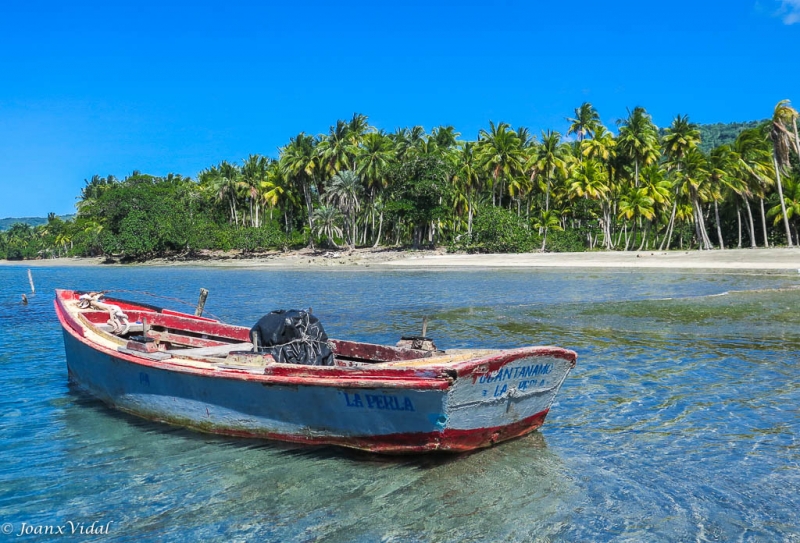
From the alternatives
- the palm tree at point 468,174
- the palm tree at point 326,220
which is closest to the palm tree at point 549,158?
the palm tree at point 468,174

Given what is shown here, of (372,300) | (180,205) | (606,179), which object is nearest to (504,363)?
(372,300)

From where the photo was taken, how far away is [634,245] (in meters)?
58.5

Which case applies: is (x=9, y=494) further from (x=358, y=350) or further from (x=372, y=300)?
(x=372, y=300)

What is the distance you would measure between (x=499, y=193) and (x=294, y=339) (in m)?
55.3

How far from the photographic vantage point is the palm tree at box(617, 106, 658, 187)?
179ft

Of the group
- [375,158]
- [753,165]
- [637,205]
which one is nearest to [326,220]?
[375,158]

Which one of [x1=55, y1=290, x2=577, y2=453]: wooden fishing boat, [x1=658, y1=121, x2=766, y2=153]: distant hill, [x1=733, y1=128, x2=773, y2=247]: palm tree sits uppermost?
[x1=658, y1=121, x2=766, y2=153]: distant hill

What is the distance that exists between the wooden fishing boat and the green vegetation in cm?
4215

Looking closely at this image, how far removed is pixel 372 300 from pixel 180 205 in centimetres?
4980

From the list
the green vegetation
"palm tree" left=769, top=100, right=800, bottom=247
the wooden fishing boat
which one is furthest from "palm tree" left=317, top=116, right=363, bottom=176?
the wooden fishing boat
